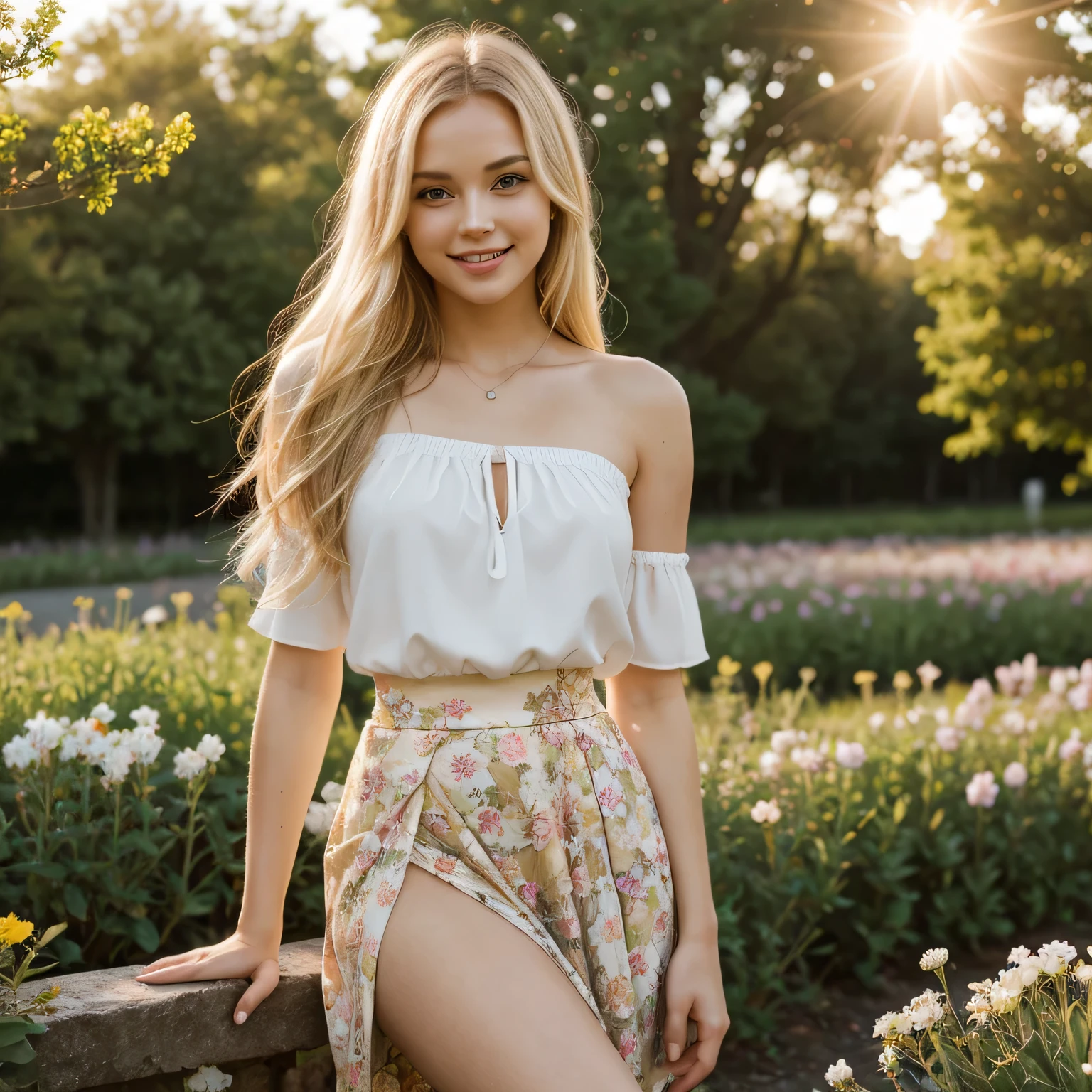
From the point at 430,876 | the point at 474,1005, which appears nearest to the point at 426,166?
the point at 430,876

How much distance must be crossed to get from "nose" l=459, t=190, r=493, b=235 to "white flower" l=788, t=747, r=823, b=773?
2.30 metres

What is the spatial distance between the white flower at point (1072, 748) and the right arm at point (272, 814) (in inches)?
125

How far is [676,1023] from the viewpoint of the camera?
82.7 inches

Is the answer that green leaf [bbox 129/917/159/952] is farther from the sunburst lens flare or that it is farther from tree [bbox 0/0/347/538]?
tree [bbox 0/0/347/538]

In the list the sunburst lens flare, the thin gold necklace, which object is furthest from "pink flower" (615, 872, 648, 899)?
the sunburst lens flare

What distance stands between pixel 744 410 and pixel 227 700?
1762cm

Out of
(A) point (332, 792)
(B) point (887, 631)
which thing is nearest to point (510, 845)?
(A) point (332, 792)

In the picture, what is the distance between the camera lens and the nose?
2.17 m

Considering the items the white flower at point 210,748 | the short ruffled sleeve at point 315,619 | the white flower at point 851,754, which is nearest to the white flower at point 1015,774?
the white flower at point 851,754

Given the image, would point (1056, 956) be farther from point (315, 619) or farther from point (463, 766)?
point (315, 619)

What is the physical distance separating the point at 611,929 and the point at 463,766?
0.39 metres

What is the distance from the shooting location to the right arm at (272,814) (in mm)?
2100

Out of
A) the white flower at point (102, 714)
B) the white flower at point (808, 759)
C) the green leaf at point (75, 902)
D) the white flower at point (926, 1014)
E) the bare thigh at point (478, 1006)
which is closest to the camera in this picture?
the bare thigh at point (478, 1006)

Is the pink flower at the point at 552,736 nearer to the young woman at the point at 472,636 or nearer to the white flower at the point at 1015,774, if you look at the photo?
the young woman at the point at 472,636
